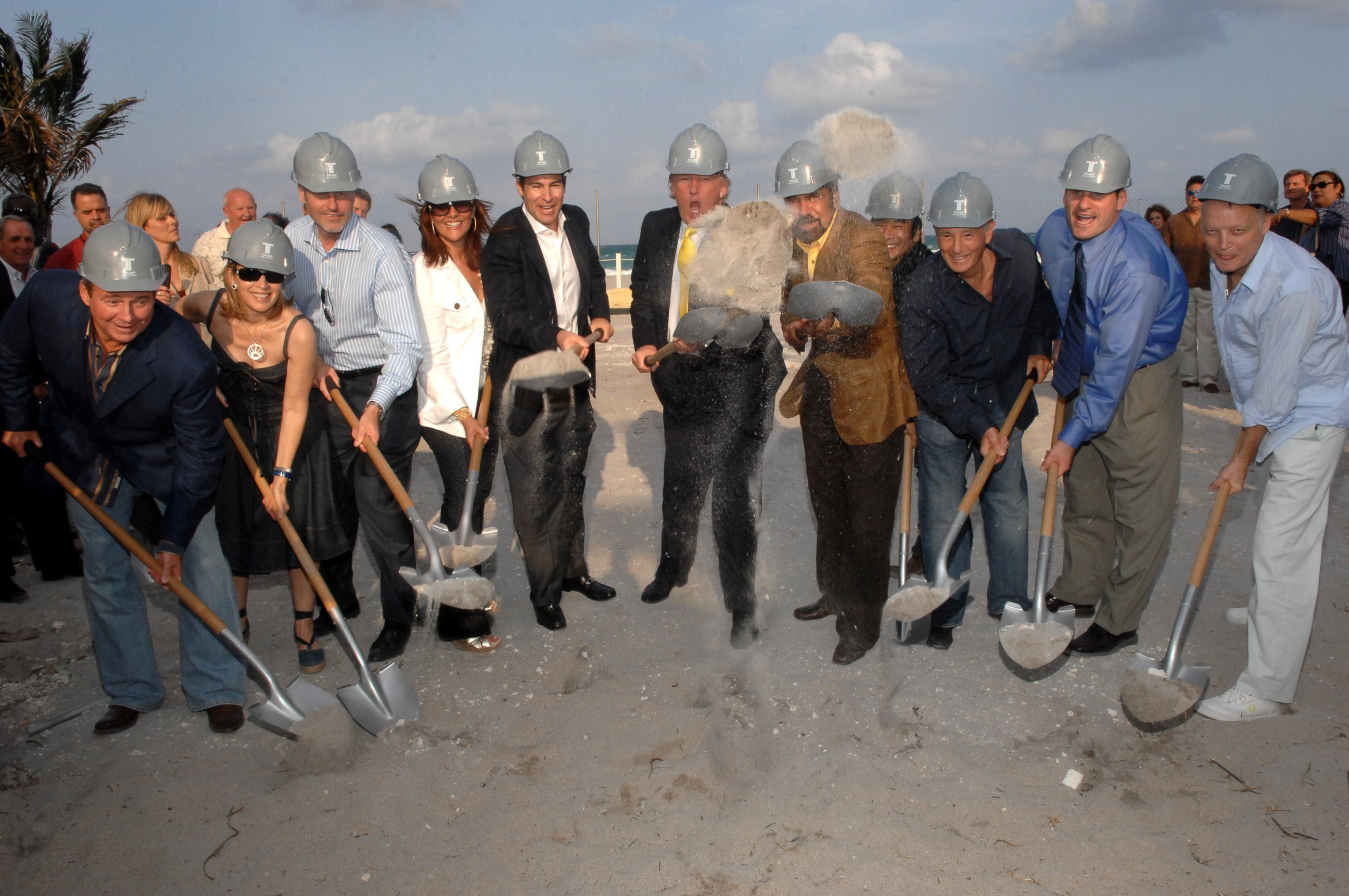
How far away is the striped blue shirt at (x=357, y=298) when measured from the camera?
3.58 m

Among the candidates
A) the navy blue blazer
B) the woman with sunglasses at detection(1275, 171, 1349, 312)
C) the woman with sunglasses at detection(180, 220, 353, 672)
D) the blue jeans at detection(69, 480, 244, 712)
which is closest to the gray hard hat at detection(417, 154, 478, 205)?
the woman with sunglasses at detection(180, 220, 353, 672)

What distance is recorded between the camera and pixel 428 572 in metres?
3.62

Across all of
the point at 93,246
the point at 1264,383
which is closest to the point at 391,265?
the point at 93,246

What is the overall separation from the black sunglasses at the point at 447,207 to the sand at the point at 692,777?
1770 mm

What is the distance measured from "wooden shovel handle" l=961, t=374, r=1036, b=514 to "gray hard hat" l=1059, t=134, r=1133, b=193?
2.45 feet

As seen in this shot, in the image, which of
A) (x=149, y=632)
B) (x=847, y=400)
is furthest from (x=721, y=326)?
(x=149, y=632)

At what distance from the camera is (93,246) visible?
280 centimetres

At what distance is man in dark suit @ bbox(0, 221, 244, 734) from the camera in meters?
2.91

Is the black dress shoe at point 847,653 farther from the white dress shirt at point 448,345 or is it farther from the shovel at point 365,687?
the white dress shirt at point 448,345

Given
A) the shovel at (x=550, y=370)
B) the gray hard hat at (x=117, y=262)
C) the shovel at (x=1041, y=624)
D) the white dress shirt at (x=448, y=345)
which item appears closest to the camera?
the gray hard hat at (x=117, y=262)

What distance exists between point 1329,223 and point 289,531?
25.0 feet

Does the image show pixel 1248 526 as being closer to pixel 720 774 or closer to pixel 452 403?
pixel 720 774

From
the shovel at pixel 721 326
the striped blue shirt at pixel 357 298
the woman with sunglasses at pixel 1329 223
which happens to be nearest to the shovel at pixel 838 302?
the shovel at pixel 721 326

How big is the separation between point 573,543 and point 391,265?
147 centimetres
